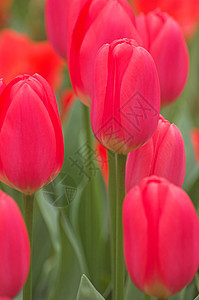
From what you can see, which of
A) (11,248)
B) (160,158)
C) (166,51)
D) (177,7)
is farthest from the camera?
(177,7)

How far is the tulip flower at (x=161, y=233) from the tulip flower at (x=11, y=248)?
70 millimetres

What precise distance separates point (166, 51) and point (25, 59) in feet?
1.72

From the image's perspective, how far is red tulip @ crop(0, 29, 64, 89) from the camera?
44.7 inches

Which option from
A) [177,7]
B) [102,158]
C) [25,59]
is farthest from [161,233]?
[177,7]

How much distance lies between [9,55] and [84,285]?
69 cm

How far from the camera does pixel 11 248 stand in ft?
1.37

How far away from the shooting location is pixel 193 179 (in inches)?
31.7

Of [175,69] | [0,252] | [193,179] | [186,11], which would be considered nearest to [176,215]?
[0,252]

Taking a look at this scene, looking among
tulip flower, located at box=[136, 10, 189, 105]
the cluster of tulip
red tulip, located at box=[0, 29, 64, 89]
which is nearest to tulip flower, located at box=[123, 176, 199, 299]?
the cluster of tulip

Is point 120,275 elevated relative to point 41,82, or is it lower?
lower

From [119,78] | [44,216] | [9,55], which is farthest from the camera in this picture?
[9,55]

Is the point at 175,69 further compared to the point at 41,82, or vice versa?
the point at 175,69

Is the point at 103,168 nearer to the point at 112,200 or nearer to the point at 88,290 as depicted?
the point at 112,200

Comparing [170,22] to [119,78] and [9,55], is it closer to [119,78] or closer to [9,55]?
[119,78]
